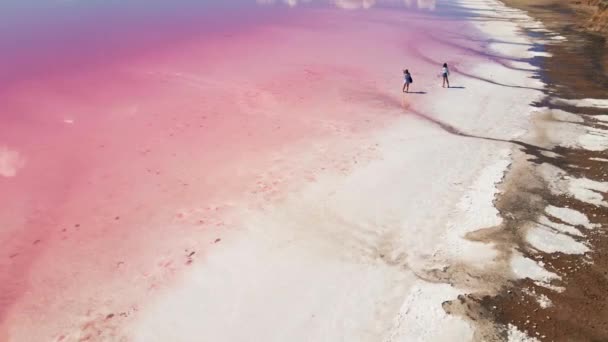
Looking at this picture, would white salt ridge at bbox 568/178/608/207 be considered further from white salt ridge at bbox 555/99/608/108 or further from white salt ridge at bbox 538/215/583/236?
white salt ridge at bbox 555/99/608/108

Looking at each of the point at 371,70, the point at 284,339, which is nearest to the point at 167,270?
the point at 284,339

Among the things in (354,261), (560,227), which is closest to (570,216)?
(560,227)

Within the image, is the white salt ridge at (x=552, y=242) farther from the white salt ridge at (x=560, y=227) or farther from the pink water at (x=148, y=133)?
the pink water at (x=148, y=133)

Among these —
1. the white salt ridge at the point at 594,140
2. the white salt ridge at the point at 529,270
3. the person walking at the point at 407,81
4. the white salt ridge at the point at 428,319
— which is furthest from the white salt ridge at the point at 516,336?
the person walking at the point at 407,81

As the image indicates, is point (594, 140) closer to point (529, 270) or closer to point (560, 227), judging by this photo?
point (560, 227)

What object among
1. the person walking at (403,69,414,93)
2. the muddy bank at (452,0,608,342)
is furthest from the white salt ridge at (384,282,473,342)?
the person walking at (403,69,414,93)

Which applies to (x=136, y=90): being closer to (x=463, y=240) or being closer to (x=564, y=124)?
(x=463, y=240)

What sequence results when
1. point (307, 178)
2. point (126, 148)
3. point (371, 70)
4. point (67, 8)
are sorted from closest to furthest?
point (307, 178) < point (126, 148) < point (371, 70) < point (67, 8)
